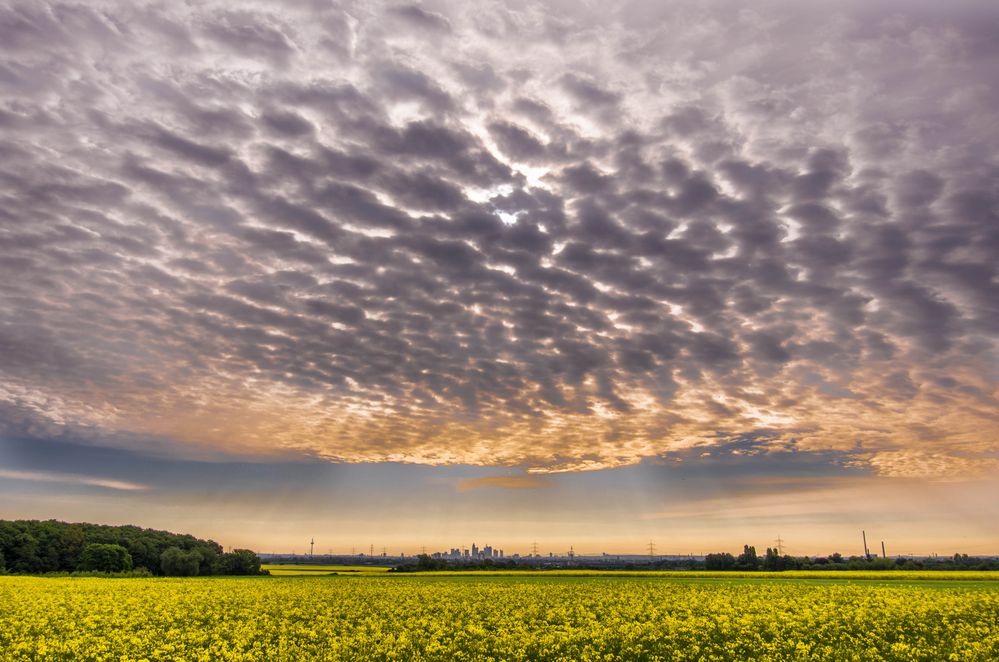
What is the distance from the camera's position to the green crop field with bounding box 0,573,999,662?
35406mm

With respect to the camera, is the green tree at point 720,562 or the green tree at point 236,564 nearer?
the green tree at point 236,564

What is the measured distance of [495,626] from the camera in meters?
44.1

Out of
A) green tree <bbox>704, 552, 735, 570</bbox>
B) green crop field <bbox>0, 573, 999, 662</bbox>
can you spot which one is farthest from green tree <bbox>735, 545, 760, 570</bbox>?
green crop field <bbox>0, 573, 999, 662</bbox>

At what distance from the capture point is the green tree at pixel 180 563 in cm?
14062

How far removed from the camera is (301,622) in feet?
152

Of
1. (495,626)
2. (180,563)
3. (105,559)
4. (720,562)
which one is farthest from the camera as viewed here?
(720,562)

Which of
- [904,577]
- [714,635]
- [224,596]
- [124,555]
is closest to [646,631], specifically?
[714,635]

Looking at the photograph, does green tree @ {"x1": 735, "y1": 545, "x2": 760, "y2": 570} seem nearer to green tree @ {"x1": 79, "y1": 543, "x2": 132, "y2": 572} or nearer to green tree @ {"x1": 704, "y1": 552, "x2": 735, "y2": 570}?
green tree @ {"x1": 704, "y1": 552, "x2": 735, "y2": 570}

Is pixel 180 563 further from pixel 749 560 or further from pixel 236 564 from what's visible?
pixel 749 560

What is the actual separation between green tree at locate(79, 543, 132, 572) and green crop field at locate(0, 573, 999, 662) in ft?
294

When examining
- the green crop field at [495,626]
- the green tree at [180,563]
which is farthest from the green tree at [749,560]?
the green tree at [180,563]

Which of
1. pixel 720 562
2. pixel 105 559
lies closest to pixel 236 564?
pixel 105 559

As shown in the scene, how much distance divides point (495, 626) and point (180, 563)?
417 feet

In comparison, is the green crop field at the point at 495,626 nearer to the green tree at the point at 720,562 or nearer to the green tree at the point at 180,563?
the green tree at the point at 180,563
